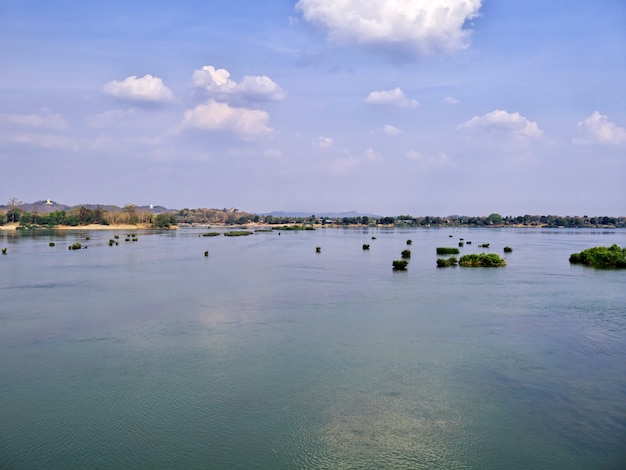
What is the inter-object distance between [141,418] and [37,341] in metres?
8.41

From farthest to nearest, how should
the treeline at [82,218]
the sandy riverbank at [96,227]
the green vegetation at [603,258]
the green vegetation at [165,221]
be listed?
the green vegetation at [165,221] < the sandy riverbank at [96,227] < the treeline at [82,218] < the green vegetation at [603,258]

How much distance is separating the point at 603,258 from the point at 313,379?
127 ft

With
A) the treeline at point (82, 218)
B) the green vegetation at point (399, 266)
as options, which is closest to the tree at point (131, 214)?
the treeline at point (82, 218)

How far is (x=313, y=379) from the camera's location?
13727mm

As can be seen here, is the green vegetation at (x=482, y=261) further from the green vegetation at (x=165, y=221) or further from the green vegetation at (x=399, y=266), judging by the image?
the green vegetation at (x=165, y=221)

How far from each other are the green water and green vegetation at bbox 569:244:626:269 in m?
17.1

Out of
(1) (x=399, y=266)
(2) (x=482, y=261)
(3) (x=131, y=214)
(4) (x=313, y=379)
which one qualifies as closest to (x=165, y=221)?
(3) (x=131, y=214)

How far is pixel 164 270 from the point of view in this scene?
129 ft

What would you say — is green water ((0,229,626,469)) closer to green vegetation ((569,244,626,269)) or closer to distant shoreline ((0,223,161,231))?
green vegetation ((569,244,626,269))

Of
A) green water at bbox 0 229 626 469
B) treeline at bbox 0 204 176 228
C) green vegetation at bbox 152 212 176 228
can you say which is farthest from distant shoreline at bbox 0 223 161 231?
green water at bbox 0 229 626 469

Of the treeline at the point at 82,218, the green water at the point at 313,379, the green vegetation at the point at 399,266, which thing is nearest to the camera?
the green water at the point at 313,379

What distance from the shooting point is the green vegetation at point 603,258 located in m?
42.1

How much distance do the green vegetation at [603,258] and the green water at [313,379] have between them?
56.3ft

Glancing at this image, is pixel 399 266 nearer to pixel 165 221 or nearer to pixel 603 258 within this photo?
pixel 603 258
